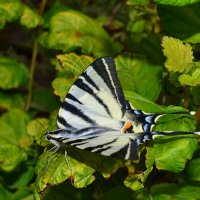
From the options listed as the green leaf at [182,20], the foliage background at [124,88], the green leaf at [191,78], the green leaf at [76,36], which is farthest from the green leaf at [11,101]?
the green leaf at [191,78]

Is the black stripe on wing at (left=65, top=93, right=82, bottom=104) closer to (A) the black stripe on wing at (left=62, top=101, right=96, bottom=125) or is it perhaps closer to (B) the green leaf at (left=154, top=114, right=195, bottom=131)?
(A) the black stripe on wing at (left=62, top=101, right=96, bottom=125)

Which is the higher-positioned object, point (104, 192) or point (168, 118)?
point (168, 118)

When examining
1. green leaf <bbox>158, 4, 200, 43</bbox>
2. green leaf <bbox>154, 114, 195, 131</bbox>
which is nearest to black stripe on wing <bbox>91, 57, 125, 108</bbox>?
green leaf <bbox>154, 114, 195, 131</bbox>

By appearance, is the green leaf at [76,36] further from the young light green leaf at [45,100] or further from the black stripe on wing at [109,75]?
the black stripe on wing at [109,75]

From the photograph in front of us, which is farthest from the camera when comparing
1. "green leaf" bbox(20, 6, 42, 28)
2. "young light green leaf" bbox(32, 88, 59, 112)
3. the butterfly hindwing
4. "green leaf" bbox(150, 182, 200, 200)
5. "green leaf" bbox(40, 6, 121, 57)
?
"young light green leaf" bbox(32, 88, 59, 112)

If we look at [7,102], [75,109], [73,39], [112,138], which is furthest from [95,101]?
[7,102]

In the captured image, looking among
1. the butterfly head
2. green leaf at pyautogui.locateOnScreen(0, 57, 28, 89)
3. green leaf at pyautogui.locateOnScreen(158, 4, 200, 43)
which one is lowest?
green leaf at pyautogui.locateOnScreen(0, 57, 28, 89)

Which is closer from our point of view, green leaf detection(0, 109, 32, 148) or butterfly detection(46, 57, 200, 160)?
butterfly detection(46, 57, 200, 160)

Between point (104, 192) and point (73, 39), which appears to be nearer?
point (104, 192)

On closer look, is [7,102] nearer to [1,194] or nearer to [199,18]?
[1,194]
